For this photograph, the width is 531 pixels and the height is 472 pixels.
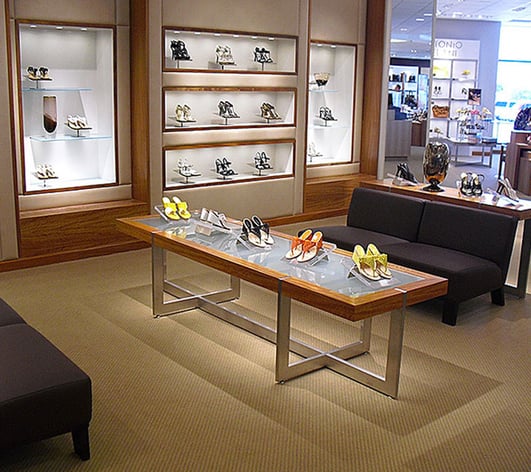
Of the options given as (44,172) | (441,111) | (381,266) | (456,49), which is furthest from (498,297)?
(456,49)

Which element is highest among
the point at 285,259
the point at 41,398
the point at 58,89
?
the point at 58,89

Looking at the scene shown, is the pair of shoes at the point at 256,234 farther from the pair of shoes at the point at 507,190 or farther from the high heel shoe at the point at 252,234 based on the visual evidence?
the pair of shoes at the point at 507,190

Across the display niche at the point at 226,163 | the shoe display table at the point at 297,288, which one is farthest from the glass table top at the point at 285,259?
the display niche at the point at 226,163

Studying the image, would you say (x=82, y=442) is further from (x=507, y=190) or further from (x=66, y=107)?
(x=66, y=107)

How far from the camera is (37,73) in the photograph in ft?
19.1

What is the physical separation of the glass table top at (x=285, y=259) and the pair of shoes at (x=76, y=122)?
1713 millimetres

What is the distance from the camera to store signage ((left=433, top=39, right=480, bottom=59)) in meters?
15.0

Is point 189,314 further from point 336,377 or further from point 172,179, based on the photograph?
point 172,179

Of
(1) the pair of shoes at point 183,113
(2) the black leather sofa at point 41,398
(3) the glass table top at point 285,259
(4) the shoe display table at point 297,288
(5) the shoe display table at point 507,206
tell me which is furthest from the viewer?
(1) the pair of shoes at point 183,113

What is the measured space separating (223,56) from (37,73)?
1868 mm

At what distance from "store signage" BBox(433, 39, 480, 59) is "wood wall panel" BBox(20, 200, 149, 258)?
10496 millimetres

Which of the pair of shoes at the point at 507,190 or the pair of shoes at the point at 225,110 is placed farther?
the pair of shoes at the point at 225,110

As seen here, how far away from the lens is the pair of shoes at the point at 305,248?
3.92 m

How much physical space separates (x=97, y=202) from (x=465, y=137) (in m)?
8.95
